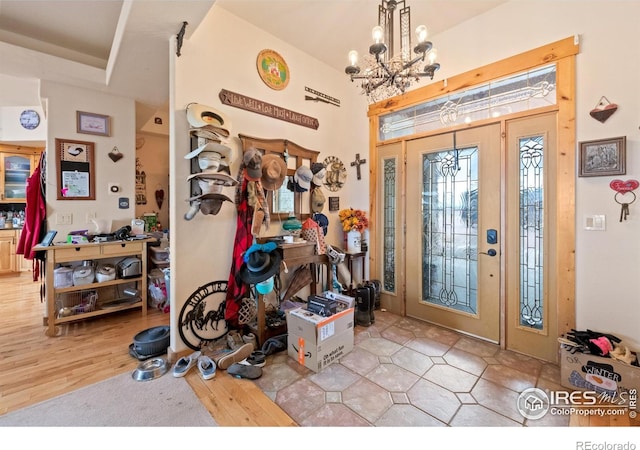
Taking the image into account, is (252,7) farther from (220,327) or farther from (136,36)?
(220,327)

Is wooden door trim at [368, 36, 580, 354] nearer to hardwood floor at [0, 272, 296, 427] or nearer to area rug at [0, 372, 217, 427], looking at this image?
hardwood floor at [0, 272, 296, 427]

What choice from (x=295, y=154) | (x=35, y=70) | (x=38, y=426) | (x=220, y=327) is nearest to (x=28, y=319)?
(x=38, y=426)

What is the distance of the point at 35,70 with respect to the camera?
2.88 metres

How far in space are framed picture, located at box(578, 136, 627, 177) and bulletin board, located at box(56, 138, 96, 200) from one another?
5.20 meters

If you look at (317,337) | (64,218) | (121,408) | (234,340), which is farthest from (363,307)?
(64,218)

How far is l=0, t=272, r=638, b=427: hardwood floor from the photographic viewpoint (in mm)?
1738

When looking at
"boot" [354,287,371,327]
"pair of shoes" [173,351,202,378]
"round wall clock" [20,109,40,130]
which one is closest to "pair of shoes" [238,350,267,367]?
"pair of shoes" [173,351,202,378]

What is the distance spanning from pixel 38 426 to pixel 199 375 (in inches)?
35.8

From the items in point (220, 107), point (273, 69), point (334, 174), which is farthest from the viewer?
point (334, 174)

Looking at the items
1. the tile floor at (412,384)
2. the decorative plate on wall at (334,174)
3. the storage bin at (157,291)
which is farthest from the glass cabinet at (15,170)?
the tile floor at (412,384)

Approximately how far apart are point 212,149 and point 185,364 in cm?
185

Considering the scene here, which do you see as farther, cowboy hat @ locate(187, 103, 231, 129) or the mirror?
the mirror

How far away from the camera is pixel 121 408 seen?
1.77 metres

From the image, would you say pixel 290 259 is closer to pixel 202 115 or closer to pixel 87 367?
pixel 202 115
